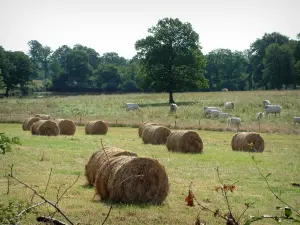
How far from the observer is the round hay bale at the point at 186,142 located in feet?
73.5

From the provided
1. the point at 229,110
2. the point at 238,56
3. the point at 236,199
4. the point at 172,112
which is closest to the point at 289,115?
the point at 229,110

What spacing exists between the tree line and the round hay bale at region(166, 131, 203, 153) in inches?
1791

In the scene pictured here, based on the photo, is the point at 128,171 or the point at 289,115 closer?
the point at 128,171

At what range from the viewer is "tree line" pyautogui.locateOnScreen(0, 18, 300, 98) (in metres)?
69.4

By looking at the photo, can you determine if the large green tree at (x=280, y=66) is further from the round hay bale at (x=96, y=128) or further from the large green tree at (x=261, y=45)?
the round hay bale at (x=96, y=128)

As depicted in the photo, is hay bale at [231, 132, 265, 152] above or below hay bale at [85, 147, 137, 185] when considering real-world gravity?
below

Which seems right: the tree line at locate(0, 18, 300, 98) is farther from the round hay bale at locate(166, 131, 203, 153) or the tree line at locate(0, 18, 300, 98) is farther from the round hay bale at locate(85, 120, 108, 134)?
the round hay bale at locate(166, 131, 203, 153)

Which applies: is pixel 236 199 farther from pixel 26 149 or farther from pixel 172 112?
pixel 172 112

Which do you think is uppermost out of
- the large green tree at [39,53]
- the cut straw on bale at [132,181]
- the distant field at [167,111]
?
the large green tree at [39,53]

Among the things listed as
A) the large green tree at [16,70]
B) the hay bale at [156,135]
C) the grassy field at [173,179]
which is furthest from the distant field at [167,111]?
the large green tree at [16,70]

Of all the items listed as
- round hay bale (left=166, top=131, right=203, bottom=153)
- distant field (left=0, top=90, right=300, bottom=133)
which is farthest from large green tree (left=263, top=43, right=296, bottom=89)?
round hay bale (left=166, top=131, right=203, bottom=153)

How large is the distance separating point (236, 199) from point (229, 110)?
4348 cm

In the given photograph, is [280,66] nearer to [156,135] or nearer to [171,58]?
[171,58]

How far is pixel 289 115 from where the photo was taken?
46969 mm
